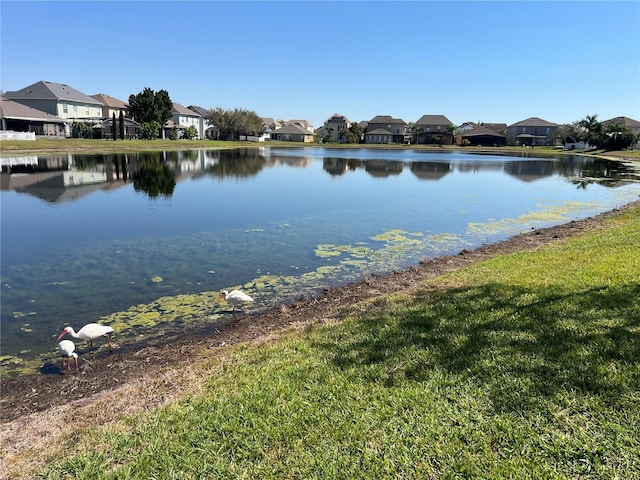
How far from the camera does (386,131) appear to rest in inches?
5408

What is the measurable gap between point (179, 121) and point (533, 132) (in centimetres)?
A: 10465

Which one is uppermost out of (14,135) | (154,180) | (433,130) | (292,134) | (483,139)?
(433,130)

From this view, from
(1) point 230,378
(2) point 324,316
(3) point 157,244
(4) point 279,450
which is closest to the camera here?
(4) point 279,450

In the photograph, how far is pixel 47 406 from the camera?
6242mm

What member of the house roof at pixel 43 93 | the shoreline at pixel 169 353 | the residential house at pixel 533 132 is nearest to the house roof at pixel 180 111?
the house roof at pixel 43 93

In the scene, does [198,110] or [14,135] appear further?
[198,110]

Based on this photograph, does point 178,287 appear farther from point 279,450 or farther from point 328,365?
point 279,450

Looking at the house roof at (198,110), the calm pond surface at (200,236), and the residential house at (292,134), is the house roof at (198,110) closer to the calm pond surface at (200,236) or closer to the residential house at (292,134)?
the residential house at (292,134)

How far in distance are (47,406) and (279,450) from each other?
4.17 m

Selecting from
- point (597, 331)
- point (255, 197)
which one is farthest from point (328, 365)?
point (255, 197)

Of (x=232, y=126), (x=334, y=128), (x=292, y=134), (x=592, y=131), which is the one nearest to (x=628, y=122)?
(x=592, y=131)

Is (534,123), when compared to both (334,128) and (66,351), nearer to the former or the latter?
(334,128)

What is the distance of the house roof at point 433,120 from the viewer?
13512 centimetres

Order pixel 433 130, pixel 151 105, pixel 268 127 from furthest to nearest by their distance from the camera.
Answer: pixel 268 127 → pixel 433 130 → pixel 151 105
